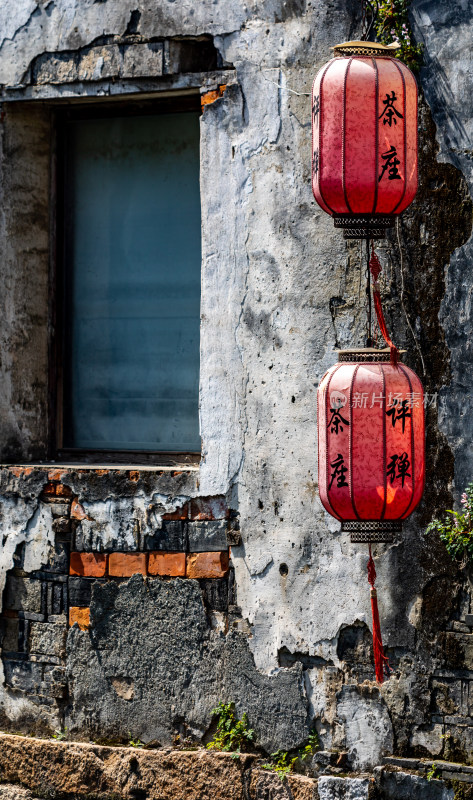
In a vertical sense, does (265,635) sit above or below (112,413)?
below

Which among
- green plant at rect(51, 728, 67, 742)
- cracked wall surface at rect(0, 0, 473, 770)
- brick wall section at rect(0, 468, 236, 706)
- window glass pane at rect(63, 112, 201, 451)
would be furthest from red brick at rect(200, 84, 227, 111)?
green plant at rect(51, 728, 67, 742)

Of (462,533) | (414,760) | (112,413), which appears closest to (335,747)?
(414,760)

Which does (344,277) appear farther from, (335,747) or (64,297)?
(335,747)

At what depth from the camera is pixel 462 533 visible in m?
3.66

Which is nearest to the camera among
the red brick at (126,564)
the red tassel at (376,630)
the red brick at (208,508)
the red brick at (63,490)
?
the red tassel at (376,630)

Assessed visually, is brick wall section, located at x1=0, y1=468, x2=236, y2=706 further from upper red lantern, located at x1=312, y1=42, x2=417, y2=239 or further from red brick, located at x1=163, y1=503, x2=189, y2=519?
upper red lantern, located at x1=312, y1=42, x2=417, y2=239

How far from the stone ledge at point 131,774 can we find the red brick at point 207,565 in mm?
659

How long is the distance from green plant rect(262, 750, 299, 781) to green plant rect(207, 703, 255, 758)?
0.11 m

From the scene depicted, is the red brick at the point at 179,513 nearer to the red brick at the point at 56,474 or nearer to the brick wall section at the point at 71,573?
the brick wall section at the point at 71,573

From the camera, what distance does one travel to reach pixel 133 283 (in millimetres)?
4516

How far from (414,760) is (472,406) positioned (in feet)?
4.10

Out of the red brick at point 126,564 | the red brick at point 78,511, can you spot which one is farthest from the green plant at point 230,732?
the red brick at point 78,511

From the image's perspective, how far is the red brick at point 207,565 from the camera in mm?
4066

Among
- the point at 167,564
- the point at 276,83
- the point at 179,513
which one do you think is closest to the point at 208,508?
the point at 179,513
